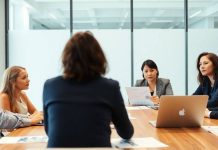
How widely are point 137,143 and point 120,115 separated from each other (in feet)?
0.94

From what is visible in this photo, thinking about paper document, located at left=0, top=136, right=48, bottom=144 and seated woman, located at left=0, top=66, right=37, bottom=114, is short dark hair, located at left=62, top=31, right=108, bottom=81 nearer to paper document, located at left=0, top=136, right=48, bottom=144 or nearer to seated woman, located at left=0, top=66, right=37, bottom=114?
paper document, located at left=0, top=136, right=48, bottom=144

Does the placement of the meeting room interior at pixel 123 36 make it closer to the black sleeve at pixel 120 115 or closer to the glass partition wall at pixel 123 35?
the glass partition wall at pixel 123 35

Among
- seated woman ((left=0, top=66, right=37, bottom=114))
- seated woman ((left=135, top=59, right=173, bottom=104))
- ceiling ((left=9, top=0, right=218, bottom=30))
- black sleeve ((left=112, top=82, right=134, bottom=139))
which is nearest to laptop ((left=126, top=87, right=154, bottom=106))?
seated woman ((left=135, top=59, right=173, bottom=104))

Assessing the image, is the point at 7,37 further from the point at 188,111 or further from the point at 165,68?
the point at 188,111

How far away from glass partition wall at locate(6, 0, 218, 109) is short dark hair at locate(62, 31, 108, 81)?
439 centimetres

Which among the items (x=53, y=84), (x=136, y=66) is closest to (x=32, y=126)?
(x=53, y=84)

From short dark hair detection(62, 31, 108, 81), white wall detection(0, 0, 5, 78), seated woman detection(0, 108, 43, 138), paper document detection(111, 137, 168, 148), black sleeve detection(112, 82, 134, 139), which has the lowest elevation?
paper document detection(111, 137, 168, 148)

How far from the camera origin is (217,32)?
6.15 meters

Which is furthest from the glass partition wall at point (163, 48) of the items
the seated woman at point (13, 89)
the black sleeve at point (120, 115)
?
the black sleeve at point (120, 115)

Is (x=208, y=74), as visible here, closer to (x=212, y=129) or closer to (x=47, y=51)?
(x=212, y=129)

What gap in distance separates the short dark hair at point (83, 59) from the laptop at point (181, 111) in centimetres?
75

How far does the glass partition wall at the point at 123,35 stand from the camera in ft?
20.2

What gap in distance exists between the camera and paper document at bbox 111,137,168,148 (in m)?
1.87

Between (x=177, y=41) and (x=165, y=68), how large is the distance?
51cm
